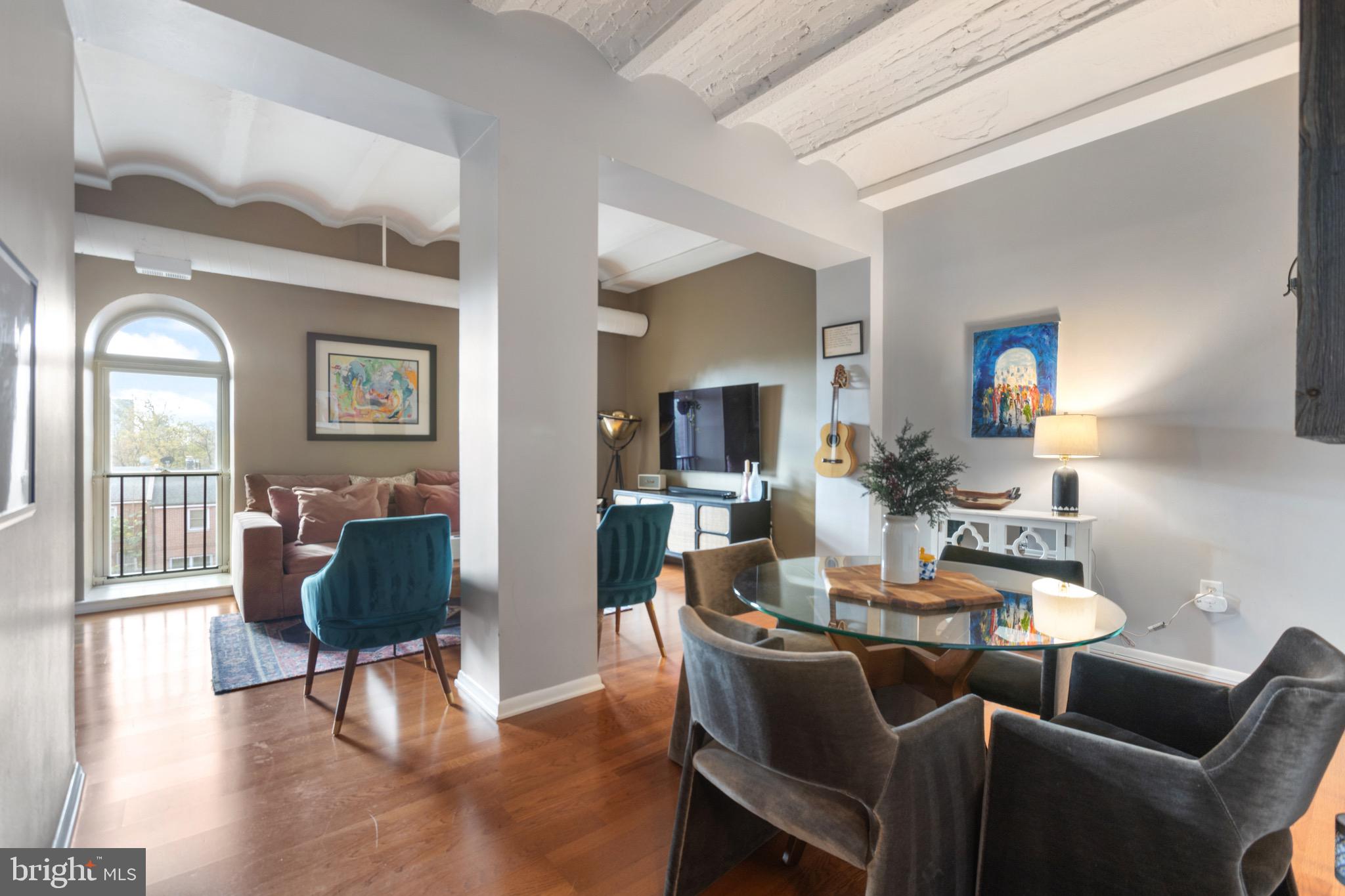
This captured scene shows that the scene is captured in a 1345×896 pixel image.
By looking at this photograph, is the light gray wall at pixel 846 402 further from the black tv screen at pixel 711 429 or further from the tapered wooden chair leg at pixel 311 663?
the tapered wooden chair leg at pixel 311 663

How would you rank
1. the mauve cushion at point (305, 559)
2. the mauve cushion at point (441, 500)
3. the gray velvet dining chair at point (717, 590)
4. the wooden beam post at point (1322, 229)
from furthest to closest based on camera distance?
the mauve cushion at point (441, 500), the mauve cushion at point (305, 559), the gray velvet dining chair at point (717, 590), the wooden beam post at point (1322, 229)

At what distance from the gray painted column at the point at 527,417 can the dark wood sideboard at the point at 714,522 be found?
2.05 m

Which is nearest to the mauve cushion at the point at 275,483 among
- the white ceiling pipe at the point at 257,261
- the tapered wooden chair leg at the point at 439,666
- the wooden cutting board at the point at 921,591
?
the white ceiling pipe at the point at 257,261

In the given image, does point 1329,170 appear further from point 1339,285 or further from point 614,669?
point 614,669

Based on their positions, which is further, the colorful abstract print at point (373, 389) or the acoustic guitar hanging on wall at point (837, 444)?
the colorful abstract print at point (373, 389)

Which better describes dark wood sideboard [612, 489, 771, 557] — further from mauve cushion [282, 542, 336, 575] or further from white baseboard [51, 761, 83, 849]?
white baseboard [51, 761, 83, 849]

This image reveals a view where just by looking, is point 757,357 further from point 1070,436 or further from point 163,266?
point 163,266

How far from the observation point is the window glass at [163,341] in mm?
4531

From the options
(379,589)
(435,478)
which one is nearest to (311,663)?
(379,589)

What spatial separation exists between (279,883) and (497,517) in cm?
129

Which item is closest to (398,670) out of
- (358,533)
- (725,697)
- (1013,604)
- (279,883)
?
(358,533)

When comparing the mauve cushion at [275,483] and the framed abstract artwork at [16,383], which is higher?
the framed abstract artwork at [16,383]

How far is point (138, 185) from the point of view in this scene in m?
4.26

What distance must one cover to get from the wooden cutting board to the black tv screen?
320 centimetres
